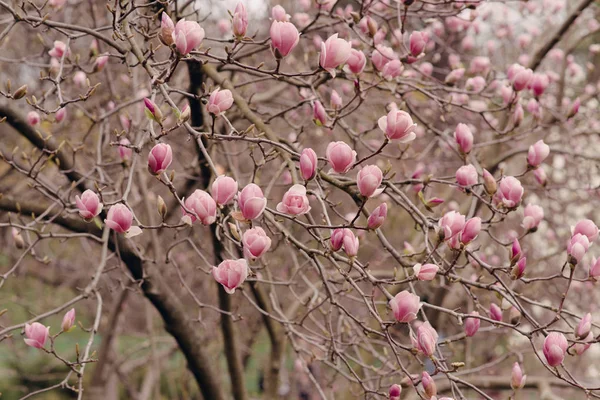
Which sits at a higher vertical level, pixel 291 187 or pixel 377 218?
pixel 291 187

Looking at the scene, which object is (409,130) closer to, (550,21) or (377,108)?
(377,108)

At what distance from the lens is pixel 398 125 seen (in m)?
1.15

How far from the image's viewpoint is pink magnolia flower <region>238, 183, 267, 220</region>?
103 cm

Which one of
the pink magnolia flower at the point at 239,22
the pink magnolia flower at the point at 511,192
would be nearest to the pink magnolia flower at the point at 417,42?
the pink magnolia flower at the point at 511,192

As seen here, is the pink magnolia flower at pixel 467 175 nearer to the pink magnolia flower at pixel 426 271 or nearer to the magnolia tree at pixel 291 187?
the magnolia tree at pixel 291 187

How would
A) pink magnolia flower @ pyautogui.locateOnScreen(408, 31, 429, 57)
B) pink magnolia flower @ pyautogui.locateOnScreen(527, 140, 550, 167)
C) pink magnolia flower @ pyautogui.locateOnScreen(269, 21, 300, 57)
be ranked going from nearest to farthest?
1. pink magnolia flower @ pyautogui.locateOnScreen(269, 21, 300, 57)
2. pink magnolia flower @ pyautogui.locateOnScreen(527, 140, 550, 167)
3. pink magnolia flower @ pyautogui.locateOnScreen(408, 31, 429, 57)

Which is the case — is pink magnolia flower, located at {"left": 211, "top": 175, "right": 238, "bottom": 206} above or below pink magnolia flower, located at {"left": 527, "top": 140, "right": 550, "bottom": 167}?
above

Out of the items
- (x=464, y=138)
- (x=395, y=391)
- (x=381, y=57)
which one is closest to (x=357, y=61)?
(x=381, y=57)

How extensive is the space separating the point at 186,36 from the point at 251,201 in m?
0.35

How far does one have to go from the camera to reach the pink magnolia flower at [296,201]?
107 cm

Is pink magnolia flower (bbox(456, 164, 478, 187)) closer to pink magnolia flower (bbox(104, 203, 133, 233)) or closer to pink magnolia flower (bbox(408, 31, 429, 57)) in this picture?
pink magnolia flower (bbox(408, 31, 429, 57))

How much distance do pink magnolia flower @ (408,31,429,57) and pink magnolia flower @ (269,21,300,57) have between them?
23.8 inches

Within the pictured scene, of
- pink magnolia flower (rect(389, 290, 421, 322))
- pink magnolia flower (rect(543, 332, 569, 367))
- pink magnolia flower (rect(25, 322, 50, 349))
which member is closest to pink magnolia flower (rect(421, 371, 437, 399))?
pink magnolia flower (rect(389, 290, 421, 322))

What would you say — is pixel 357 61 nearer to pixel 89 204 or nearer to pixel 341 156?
pixel 341 156
